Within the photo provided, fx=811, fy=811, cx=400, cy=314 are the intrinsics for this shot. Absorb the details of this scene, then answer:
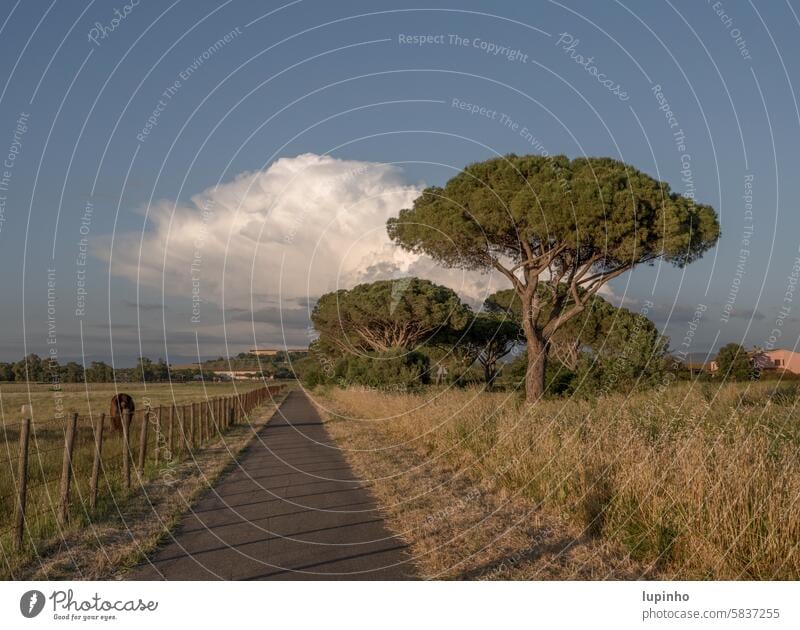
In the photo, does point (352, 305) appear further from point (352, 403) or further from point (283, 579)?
point (283, 579)

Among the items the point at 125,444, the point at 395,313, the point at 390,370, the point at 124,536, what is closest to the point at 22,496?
the point at 124,536

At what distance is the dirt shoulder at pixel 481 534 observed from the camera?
23.0ft

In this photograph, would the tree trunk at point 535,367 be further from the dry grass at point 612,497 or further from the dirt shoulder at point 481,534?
the dirt shoulder at point 481,534

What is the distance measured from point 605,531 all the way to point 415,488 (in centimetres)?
400

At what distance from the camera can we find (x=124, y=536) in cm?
883

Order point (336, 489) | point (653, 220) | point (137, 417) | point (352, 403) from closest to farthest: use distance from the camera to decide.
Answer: point (336, 489) < point (653, 220) < point (137, 417) < point (352, 403)

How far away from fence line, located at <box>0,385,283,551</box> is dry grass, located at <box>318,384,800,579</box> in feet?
12.6

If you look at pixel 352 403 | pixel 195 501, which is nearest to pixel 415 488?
pixel 195 501

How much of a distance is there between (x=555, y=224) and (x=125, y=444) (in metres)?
16.2

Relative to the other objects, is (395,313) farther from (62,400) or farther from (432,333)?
(62,400)

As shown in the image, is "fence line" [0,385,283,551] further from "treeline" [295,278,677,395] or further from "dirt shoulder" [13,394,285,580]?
"treeline" [295,278,677,395]

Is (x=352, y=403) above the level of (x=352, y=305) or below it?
below

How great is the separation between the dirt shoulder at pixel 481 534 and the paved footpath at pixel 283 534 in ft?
0.96

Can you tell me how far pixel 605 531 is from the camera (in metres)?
8.33
